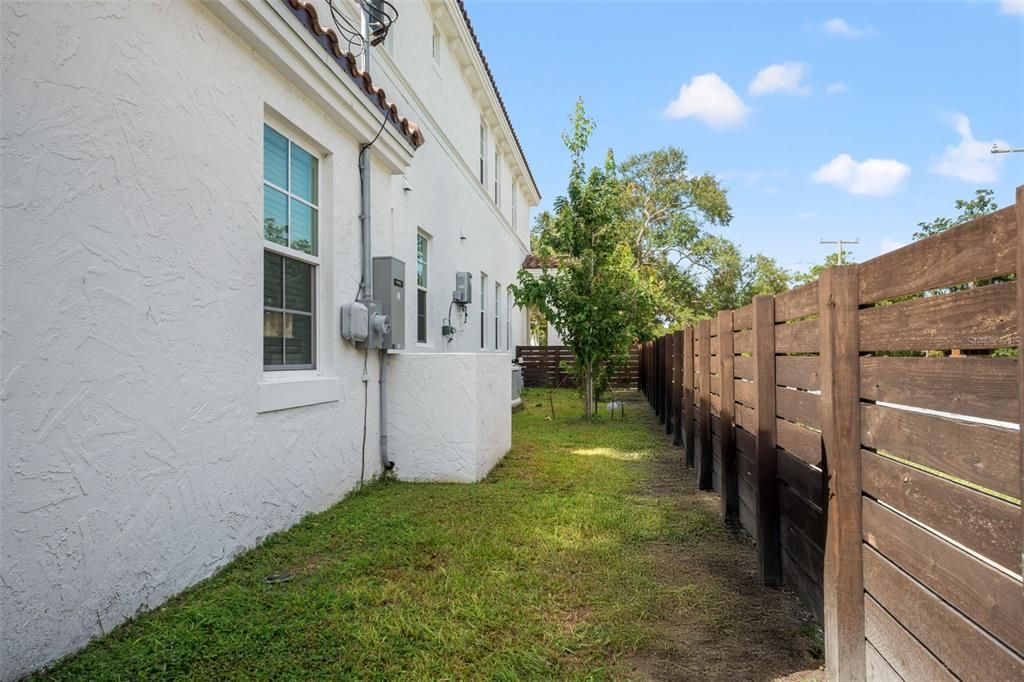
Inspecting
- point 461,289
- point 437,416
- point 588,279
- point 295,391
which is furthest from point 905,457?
point 588,279

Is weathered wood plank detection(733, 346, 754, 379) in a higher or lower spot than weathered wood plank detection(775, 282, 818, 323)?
lower

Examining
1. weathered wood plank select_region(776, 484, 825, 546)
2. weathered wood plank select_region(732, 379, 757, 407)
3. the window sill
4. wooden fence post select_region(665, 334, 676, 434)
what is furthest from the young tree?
weathered wood plank select_region(776, 484, 825, 546)

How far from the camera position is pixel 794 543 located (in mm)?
3049

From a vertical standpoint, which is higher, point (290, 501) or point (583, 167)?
point (583, 167)

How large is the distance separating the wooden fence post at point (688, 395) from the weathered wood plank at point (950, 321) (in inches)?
193

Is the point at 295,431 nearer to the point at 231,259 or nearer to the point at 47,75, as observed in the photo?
the point at 231,259

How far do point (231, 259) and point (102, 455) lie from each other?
1.37m

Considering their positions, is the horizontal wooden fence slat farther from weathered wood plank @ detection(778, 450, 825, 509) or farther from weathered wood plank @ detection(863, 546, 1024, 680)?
weathered wood plank @ detection(863, 546, 1024, 680)

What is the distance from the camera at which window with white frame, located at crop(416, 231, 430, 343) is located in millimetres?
8453

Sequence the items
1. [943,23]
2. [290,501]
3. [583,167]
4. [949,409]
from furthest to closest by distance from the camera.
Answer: [943,23]
[583,167]
[290,501]
[949,409]

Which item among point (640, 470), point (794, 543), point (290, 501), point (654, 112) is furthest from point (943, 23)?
point (290, 501)

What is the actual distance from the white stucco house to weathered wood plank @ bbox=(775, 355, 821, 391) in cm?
303

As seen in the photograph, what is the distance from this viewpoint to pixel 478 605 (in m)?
2.99

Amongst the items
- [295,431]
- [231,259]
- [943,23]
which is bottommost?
[295,431]
